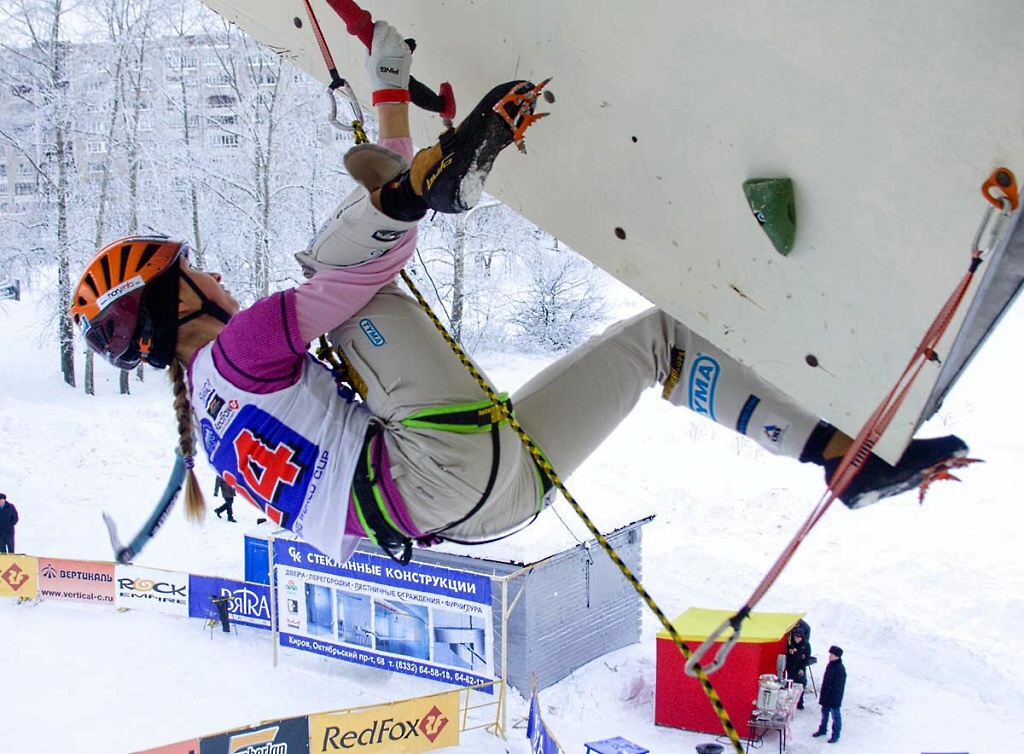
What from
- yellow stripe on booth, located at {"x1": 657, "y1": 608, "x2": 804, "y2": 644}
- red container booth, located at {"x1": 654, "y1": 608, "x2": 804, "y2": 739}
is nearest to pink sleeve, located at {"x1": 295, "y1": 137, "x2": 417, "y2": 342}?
yellow stripe on booth, located at {"x1": 657, "y1": 608, "x2": 804, "y2": 644}

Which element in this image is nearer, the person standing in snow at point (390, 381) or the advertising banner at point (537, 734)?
the person standing in snow at point (390, 381)

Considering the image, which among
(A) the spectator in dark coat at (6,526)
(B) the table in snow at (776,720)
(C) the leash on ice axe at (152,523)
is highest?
(C) the leash on ice axe at (152,523)

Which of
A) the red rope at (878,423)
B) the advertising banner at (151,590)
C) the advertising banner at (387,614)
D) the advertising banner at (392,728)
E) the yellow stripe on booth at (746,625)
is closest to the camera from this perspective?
the red rope at (878,423)

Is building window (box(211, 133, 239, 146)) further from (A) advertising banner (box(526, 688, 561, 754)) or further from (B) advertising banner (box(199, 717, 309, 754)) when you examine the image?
(A) advertising banner (box(526, 688, 561, 754))

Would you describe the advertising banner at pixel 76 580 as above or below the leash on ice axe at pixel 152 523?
below

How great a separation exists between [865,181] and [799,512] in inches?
445

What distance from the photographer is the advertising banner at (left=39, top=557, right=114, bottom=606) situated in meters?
10.1

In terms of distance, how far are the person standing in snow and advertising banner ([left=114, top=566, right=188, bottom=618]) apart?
27.2 ft

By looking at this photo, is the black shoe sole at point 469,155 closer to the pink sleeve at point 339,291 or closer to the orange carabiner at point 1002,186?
the pink sleeve at point 339,291

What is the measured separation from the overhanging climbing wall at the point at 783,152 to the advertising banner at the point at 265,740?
5559mm

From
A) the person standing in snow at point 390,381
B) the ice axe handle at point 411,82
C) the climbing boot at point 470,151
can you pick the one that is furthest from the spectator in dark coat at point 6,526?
the climbing boot at point 470,151

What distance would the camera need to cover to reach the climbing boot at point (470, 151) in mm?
1878

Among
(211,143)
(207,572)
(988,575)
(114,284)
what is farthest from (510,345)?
(114,284)

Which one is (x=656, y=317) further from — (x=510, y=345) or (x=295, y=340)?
(x=510, y=345)
